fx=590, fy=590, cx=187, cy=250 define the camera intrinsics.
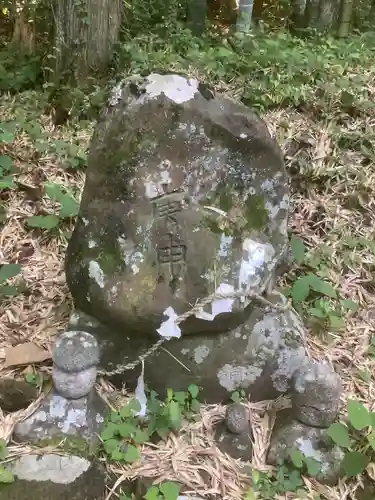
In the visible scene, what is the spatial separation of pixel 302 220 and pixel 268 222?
1.29m

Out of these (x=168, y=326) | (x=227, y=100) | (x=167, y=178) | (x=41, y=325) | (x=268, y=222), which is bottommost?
(x=41, y=325)

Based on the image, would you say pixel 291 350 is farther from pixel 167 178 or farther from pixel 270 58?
pixel 270 58

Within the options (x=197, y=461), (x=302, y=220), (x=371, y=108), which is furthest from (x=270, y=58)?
(x=197, y=461)

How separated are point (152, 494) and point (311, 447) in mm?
593

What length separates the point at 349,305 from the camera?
115 inches

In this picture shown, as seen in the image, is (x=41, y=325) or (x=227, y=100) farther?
(x=41, y=325)

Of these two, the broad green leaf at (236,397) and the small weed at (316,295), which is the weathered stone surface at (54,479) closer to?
the broad green leaf at (236,397)

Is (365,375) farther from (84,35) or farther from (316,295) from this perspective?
(84,35)

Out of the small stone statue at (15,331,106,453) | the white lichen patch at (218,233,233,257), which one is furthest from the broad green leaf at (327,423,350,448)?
the small stone statue at (15,331,106,453)

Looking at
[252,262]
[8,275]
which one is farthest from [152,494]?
[8,275]

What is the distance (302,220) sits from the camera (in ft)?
11.5

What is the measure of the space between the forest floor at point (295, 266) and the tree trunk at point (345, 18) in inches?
57.6

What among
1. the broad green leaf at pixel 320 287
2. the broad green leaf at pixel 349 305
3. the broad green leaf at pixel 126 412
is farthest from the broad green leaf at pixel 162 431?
the broad green leaf at pixel 349 305

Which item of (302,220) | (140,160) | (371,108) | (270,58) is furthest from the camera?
(270,58)
